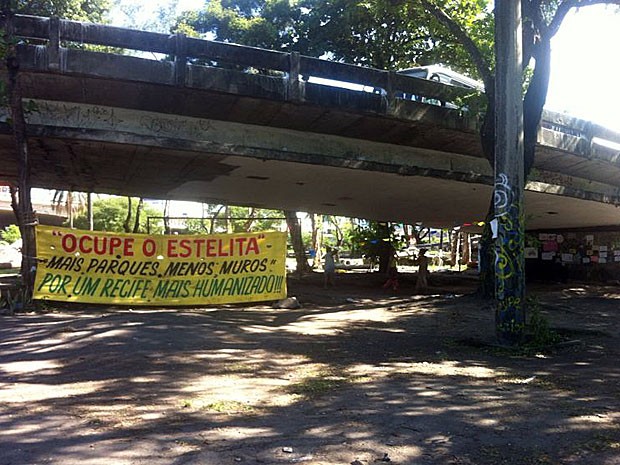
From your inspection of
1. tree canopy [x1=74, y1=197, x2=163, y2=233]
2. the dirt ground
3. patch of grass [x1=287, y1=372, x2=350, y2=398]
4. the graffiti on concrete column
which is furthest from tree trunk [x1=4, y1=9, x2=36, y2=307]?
tree canopy [x1=74, y1=197, x2=163, y2=233]

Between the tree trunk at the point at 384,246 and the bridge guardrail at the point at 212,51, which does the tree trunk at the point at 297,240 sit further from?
the bridge guardrail at the point at 212,51

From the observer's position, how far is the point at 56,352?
22.7 ft

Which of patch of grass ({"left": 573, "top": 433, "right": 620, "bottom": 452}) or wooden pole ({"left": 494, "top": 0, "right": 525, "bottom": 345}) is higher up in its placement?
wooden pole ({"left": 494, "top": 0, "right": 525, "bottom": 345})

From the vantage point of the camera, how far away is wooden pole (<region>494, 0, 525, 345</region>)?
8000mm

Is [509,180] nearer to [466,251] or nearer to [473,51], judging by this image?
[473,51]

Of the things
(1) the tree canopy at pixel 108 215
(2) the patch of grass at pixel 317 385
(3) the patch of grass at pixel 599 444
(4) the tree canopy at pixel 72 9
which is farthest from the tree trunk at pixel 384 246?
(1) the tree canopy at pixel 108 215

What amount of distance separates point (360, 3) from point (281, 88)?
5.25 metres

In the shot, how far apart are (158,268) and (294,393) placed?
716 cm

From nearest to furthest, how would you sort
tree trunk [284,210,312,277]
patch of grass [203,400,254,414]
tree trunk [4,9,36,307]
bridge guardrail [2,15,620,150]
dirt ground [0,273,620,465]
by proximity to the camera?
1. dirt ground [0,273,620,465]
2. patch of grass [203,400,254,414]
3. tree trunk [4,9,36,307]
4. bridge guardrail [2,15,620,150]
5. tree trunk [284,210,312,277]

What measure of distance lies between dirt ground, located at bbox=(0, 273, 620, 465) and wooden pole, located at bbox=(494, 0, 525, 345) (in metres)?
0.59

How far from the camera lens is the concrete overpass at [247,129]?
32.0ft

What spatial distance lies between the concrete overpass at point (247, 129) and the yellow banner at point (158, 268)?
1.82 m

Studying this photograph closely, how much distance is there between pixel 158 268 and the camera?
468 inches

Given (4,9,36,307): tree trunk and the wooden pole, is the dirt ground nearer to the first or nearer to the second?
the wooden pole
